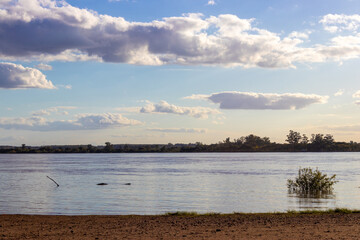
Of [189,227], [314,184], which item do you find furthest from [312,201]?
[189,227]

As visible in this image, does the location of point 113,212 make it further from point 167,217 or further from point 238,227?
point 238,227

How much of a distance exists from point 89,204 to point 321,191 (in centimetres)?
2076

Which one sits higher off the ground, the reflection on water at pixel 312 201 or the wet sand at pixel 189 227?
the wet sand at pixel 189 227

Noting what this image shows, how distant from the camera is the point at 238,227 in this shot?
1844 centimetres

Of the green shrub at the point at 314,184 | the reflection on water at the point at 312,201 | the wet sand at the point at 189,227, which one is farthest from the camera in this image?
the green shrub at the point at 314,184

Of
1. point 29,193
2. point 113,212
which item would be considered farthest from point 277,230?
point 29,193

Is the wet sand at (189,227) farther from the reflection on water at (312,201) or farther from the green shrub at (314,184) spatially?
the green shrub at (314,184)

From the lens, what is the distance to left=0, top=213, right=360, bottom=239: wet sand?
16.5 meters

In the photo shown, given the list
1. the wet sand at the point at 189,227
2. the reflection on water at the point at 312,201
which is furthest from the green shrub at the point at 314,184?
the wet sand at the point at 189,227

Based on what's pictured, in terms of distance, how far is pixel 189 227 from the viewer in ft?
61.2

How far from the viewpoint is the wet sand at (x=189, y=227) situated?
16.5m

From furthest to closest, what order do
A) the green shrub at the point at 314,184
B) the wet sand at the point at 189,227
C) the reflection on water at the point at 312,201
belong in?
the green shrub at the point at 314,184
the reflection on water at the point at 312,201
the wet sand at the point at 189,227

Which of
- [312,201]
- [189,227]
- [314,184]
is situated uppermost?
[314,184]

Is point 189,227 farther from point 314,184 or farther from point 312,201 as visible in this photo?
point 314,184
